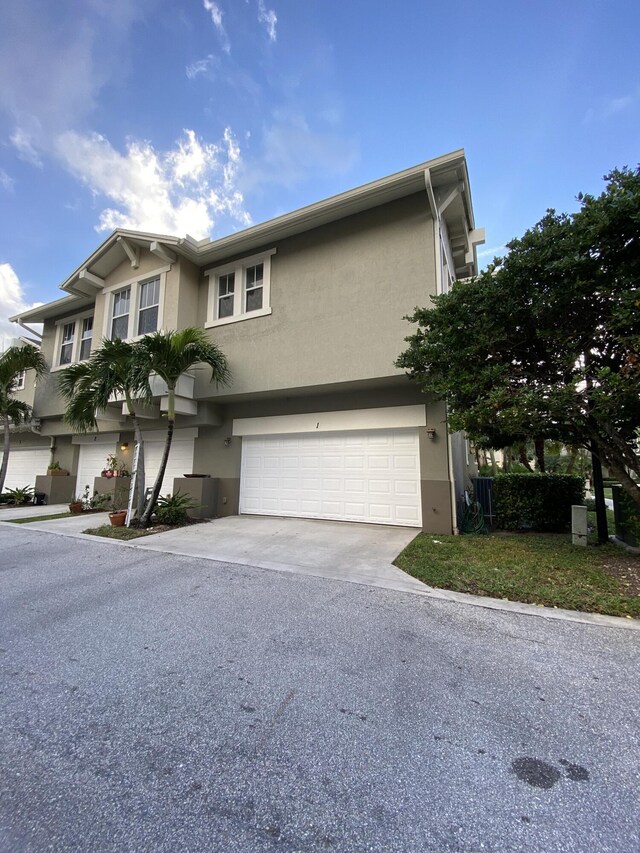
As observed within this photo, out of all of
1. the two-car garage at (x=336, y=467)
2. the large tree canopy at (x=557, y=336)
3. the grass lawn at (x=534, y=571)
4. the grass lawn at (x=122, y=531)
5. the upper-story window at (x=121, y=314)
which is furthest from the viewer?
the upper-story window at (x=121, y=314)

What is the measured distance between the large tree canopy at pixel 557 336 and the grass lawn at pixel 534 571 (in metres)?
1.38

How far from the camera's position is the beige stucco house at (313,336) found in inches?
316

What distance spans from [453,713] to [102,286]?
14.0 meters

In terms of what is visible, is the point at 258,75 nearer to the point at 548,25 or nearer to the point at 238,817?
the point at 548,25

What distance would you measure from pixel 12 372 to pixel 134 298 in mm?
6224

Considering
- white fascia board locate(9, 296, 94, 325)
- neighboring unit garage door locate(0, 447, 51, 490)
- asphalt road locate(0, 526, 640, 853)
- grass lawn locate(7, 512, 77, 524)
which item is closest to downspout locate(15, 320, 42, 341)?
white fascia board locate(9, 296, 94, 325)

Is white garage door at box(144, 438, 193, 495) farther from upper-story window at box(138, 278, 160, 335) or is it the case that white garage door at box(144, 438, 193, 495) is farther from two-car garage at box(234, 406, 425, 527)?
upper-story window at box(138, 278, 160, 335)

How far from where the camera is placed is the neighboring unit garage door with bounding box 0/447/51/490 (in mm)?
15500

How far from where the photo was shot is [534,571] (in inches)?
204

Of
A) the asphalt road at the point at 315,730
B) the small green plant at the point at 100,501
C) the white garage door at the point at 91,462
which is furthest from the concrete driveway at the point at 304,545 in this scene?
the white garage door at the point at 91,462

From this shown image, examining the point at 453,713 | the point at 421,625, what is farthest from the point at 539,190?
the point at 453,713

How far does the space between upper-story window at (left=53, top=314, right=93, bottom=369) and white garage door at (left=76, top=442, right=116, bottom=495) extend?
3.26 metres

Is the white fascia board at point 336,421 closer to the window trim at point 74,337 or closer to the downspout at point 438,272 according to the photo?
the downspout at point 438,272

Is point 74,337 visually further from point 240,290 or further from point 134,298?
point 240,290
